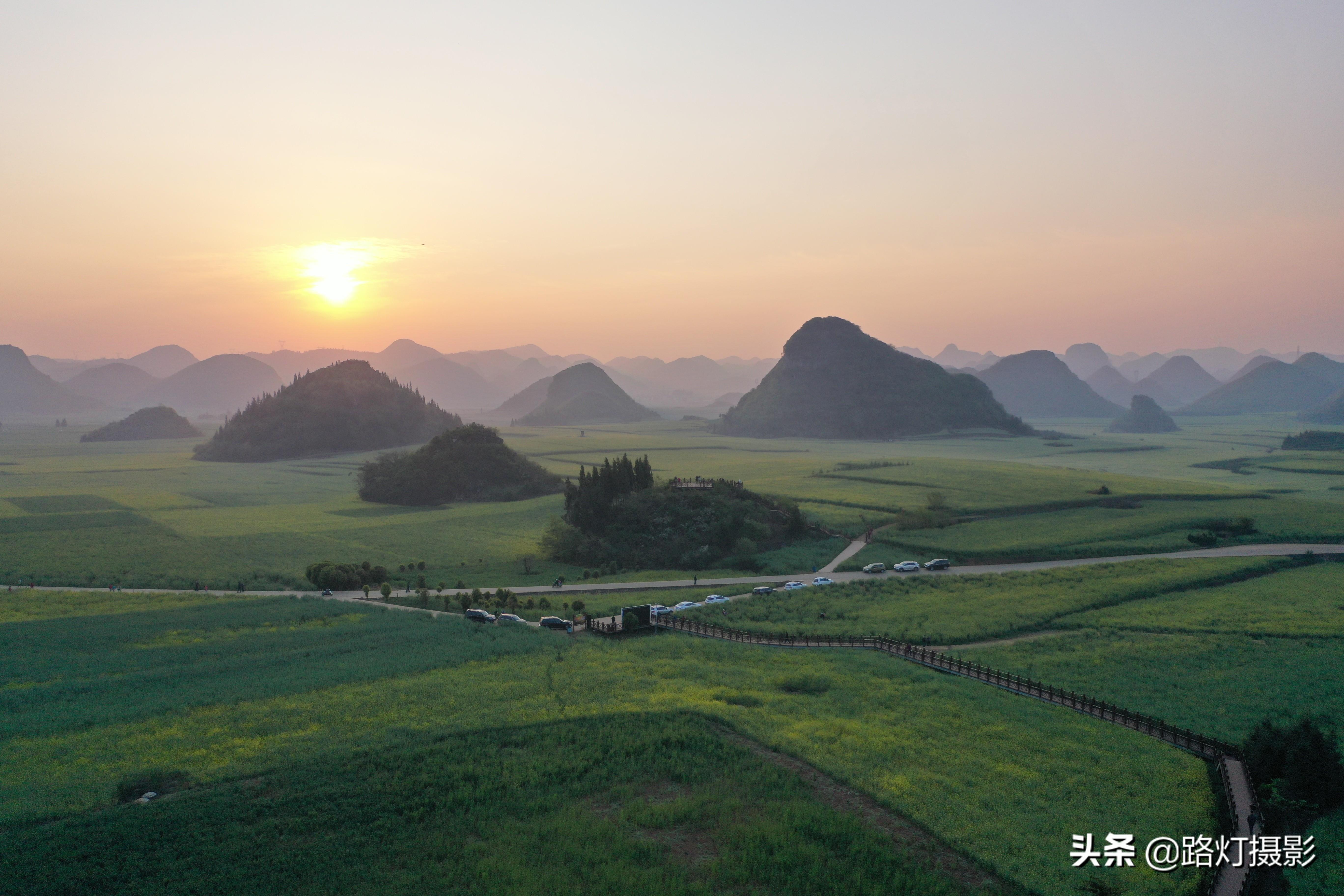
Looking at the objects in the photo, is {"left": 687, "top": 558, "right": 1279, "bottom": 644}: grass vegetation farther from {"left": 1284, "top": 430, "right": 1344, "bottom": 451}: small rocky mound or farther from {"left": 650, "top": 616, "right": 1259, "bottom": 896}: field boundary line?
{"left": 1284, "top": 430, "right": 1344, "bottom": 451}: small rocky mound

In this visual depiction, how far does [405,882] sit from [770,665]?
22.5m

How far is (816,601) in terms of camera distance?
55.5 metres

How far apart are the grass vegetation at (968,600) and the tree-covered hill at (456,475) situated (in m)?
68.7

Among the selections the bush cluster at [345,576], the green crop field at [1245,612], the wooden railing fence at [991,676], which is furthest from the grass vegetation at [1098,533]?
the bush cluster at [345,576]

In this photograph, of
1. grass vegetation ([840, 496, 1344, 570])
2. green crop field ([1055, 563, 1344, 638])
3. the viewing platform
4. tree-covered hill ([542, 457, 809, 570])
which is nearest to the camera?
green crop field ([1055, 563, 1344, 638])

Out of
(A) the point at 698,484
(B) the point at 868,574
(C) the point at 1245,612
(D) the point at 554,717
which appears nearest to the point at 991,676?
(D) the point at 554,717

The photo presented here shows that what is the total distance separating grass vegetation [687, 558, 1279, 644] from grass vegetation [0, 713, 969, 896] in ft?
67.1

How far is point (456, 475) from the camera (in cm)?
11994

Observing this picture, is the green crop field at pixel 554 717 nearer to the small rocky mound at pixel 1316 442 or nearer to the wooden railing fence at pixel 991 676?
the wooden railing fence at pixel 991 676

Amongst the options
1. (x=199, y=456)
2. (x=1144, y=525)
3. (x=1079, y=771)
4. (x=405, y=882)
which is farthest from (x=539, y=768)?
(x=199, y=456)

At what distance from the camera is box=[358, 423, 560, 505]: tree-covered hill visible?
118m

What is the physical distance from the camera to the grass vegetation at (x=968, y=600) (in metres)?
48.4

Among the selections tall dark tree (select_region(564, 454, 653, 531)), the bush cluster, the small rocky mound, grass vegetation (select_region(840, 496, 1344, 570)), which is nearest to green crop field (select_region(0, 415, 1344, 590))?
grass vegetation (select_region(840, 496, 1344, 570))

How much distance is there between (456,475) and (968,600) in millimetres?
82292
